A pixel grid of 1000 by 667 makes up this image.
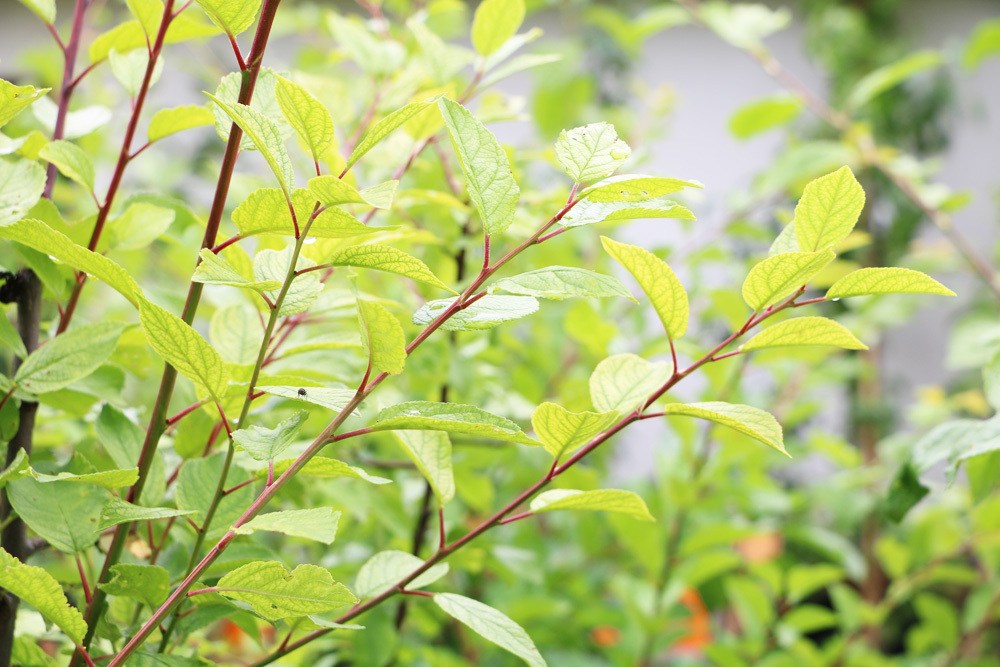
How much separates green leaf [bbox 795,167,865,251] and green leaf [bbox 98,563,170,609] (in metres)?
0.28

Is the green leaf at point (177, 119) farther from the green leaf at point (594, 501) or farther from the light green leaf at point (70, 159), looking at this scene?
the green leaf at point (594, 501)

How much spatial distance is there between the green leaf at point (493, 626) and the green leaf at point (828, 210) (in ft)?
0.60

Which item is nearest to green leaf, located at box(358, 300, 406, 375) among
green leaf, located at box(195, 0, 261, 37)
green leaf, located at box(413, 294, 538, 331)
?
green leaf, located at box(413, 294, 538, 331)

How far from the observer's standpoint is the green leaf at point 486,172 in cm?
31

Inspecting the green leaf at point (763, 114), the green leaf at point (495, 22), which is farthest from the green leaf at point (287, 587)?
the green leaf at point (763, 114)

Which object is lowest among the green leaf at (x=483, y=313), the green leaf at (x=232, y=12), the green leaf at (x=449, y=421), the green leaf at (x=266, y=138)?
the green leaf at (x=449, y=421)

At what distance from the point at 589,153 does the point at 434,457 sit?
162 millimetres

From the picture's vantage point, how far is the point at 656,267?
341 mm

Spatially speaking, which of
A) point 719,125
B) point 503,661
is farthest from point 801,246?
point 719,125

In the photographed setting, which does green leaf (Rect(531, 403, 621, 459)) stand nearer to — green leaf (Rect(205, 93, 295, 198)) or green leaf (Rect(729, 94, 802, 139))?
green leaf (Rect(205, 93, 295, 198))

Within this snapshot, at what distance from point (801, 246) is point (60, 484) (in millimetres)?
301

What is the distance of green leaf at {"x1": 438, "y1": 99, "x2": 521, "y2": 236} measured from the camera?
1.01ft

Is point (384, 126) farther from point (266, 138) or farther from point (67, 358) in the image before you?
point (67, 358)

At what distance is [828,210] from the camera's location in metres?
0.33
